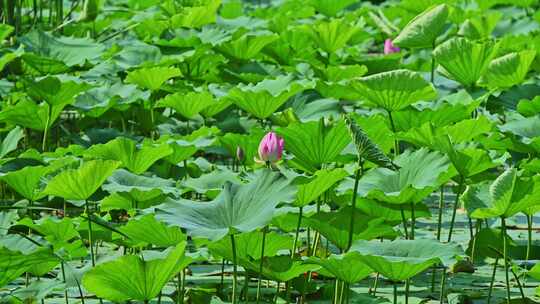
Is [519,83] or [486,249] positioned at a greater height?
[519,83]

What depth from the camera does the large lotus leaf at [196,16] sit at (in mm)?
3764

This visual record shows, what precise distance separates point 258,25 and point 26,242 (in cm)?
249

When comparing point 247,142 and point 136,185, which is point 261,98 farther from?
point 136,185

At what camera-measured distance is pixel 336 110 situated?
2.82 metres

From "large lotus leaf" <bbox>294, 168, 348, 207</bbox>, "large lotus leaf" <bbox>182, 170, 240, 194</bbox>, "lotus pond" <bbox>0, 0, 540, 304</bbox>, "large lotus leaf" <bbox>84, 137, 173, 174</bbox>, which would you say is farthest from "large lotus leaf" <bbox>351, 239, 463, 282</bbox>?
"large lotus leaf" <bbox>84, 137, 173, 174</bbox>

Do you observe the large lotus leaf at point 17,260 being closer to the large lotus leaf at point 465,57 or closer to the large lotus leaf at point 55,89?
the large lotus leaf at point 55,89

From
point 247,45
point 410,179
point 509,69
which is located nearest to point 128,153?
point 410,179

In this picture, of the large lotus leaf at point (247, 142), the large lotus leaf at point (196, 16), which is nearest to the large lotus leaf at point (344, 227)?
the large lotus leaf at point (247, 142)

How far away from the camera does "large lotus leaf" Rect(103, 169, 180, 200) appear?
2.06m

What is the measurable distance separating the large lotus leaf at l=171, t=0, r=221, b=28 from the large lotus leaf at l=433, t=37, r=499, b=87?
1079mm

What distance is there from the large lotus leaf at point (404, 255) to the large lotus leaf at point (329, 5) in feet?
9.61

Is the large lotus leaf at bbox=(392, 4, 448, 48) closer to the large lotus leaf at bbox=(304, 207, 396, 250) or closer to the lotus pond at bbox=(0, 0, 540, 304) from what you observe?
the lotus pond at bbox=(0, 0, 540, 304)

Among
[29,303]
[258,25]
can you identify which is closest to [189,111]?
[29,303]

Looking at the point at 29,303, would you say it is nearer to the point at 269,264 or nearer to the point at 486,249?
the point at 269,264
